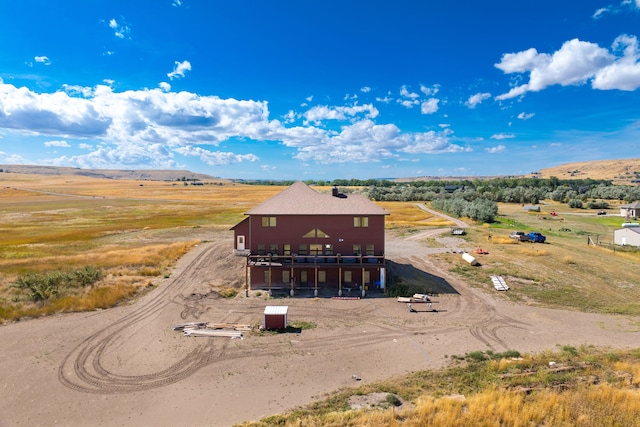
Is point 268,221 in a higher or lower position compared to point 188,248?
higher

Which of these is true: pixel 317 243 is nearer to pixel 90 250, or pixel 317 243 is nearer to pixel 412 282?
pixel 412 282

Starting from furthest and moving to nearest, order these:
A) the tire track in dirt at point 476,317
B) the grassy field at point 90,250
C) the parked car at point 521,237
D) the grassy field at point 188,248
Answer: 1. the parked car at point 521,237
2. the grassy field at point 188,248
3. the grassy field at point 90,250
4. the tire track in dirt at point 476,317

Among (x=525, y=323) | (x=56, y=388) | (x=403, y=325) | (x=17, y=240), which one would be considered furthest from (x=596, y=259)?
(x=17, y=240)

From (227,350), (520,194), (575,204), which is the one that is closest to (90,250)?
(227,350)

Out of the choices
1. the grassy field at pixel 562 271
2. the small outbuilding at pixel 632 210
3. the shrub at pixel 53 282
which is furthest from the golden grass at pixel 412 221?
the shrub at pixel 53 282

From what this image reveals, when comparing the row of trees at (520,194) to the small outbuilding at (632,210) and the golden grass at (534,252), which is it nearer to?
the small outbuilding at (632,210)

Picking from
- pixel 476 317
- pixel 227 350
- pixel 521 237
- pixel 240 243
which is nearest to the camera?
pixel 227 350
